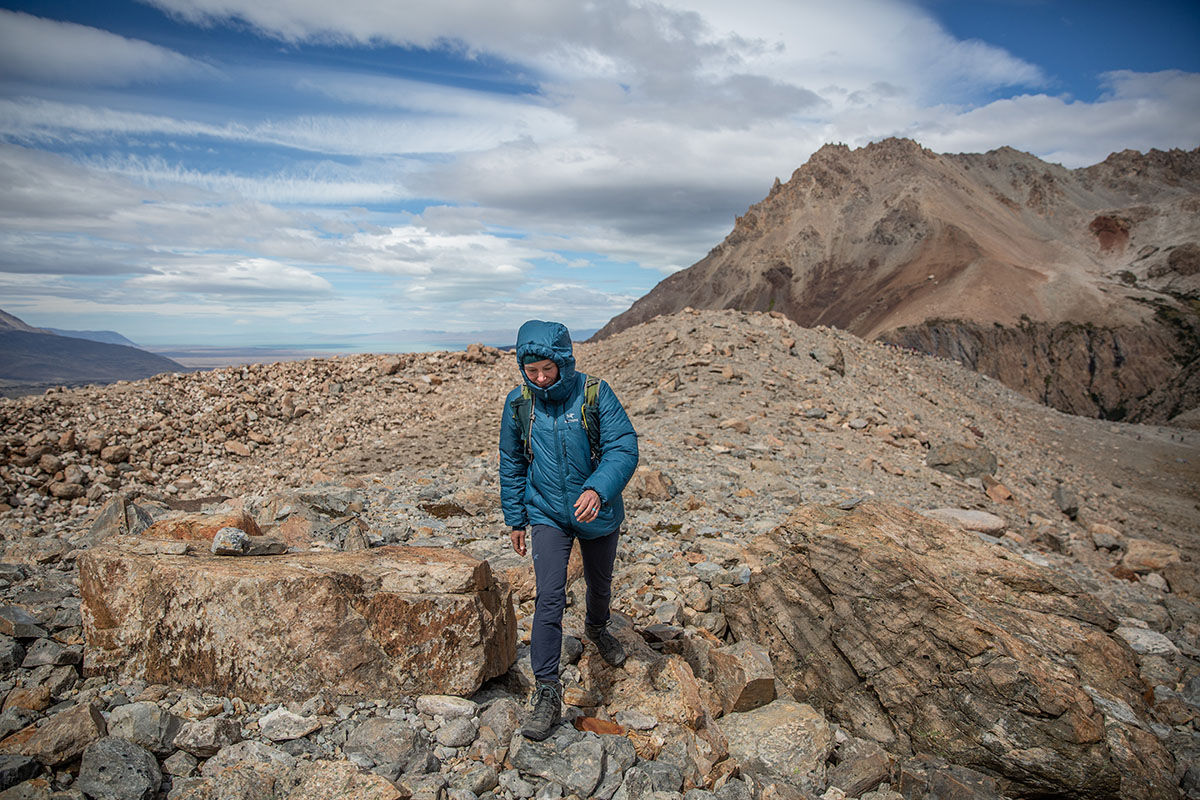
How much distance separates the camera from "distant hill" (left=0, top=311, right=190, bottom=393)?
79.6m

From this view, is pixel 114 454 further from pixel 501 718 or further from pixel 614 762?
pixel 614 762

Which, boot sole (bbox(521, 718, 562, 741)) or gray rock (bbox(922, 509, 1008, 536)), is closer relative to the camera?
boot sole (bbox(521, 718, 562, 741))

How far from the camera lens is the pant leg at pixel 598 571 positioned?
4.37 meters

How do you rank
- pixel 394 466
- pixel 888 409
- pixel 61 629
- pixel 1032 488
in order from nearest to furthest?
pixel 61 629 < pixel 394 466 < pixel 1032 488 < pixel 888 409

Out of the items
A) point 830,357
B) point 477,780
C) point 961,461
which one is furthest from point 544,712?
point 830,357

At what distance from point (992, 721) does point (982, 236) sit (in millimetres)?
85385

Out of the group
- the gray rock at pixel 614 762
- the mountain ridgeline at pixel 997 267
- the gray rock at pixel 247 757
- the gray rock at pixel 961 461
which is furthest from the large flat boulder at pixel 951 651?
the mountain ridgeline at pixel 997 267

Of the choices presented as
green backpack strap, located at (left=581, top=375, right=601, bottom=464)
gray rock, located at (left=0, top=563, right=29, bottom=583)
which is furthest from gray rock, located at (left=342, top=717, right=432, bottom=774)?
gray rock, located at (left=0, top=563, right=29, bottom=583)

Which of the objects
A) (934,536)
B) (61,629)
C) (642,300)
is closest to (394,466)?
(61,629)

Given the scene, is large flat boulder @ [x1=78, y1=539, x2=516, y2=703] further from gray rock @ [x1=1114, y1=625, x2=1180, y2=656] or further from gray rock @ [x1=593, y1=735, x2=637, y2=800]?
gray rock @ [x1=1114, y1=625, x2=1180, y2=656]

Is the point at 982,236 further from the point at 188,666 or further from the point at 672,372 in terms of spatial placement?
the point at 188,666

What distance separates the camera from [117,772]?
9.37 ft

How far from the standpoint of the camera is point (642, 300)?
10344 cm

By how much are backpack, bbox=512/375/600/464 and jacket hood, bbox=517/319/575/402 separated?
0.12 m
